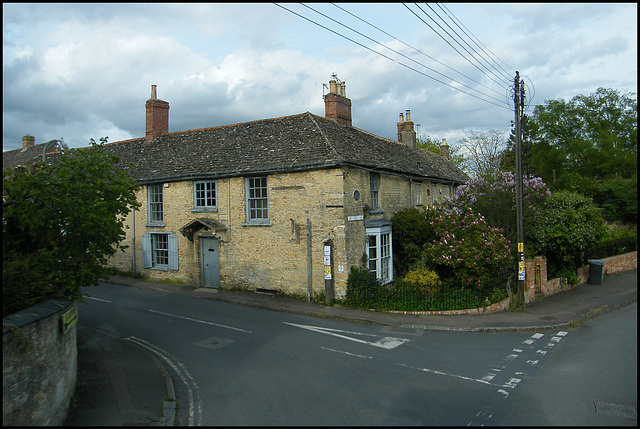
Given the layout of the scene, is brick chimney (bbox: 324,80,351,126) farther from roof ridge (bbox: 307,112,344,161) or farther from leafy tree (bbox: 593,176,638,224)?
leafy tree (bbox: 593,176,638,224)

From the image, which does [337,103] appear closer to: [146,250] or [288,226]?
Answer: [288,226]

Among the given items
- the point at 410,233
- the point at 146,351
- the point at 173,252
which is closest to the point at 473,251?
the point at 410,233

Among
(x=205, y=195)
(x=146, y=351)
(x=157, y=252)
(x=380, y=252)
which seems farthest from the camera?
(x=157, y=252)

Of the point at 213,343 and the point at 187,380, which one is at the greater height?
the point at 213,343

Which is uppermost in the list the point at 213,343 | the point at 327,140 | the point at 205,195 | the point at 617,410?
the point at 327,140

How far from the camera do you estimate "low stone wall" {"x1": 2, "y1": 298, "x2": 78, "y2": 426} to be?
532 cm

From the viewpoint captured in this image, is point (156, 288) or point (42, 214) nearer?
point (42, 214)

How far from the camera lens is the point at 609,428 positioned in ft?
21.6

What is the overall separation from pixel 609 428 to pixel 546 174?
4544 centimetres

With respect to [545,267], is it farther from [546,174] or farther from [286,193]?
[546,174]

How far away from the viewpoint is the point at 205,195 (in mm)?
18781

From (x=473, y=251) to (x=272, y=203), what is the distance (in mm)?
7977

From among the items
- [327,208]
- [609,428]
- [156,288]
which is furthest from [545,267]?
[156,288]

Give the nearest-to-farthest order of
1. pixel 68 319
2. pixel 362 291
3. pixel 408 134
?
pixel 68 319, pixel 362 291, pixel 408 134
